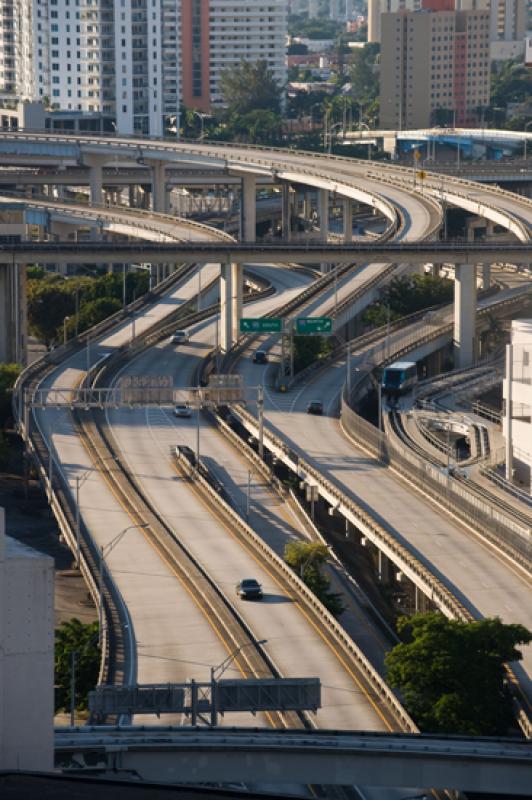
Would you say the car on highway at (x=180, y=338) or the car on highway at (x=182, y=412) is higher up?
the car on highway at (x=180, y=338)

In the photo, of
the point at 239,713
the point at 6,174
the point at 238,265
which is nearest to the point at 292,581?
the point at 239,713

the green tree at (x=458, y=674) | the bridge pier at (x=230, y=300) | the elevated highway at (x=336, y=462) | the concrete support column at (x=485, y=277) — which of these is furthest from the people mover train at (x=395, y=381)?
the green tree at (x=458, y=674)

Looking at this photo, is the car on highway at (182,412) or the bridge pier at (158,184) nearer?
the car on highway at (182,412)

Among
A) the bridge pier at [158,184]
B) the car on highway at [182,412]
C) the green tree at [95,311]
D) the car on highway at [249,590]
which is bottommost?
the car on highway at [182,412]

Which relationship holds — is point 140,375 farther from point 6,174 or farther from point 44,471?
point 6,174

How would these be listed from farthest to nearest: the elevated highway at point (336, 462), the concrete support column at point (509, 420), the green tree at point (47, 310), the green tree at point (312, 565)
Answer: the green tree at point (47, 310) → the concrete support column at point (509, 420) → the green tree at point (312, 565) → the elevated highway at point (336, 462)

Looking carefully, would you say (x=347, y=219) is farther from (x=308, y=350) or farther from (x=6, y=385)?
(x=6, y=385)

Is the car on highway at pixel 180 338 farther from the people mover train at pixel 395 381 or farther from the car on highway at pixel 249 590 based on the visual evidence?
the car on highway at pixel 249 590

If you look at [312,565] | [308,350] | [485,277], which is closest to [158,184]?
[485,277]
